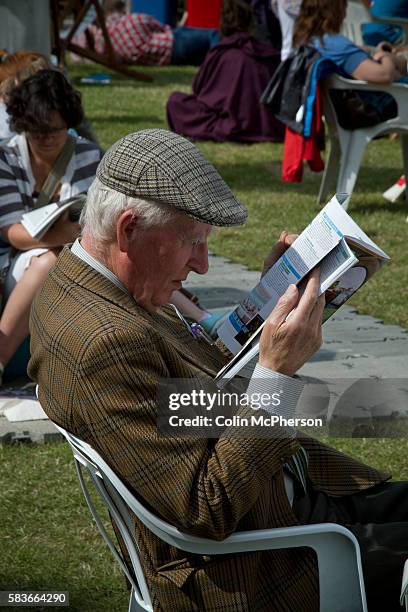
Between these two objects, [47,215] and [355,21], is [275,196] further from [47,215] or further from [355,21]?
[355,21]

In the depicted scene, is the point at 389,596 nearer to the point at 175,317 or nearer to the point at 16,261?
the point at 175,317

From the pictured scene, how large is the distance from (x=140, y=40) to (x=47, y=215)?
46.7 feet

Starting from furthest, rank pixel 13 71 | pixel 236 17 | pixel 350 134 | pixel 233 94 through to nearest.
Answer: pixel 236 17
pixel 233 94
pixel 350 134
pixel 13 71

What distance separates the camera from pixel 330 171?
351 inches

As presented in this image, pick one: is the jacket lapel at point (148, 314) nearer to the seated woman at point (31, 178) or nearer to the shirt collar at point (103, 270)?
the shirt collar at point (103, 270)

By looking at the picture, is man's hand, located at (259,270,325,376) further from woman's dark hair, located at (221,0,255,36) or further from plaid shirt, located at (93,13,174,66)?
plaid shirt, located at (93,13,174,66)

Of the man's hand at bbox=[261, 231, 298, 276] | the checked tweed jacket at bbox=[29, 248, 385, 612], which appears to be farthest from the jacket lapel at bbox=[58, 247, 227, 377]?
the man's hand at bbox=[261, 231, 298, 276]

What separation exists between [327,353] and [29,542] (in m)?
2.10

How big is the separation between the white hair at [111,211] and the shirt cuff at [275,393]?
360 millimetres

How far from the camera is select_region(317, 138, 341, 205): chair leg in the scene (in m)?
8.83

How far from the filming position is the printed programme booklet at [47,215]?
14.8 feet

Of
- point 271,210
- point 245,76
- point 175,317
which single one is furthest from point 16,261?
point 245,76

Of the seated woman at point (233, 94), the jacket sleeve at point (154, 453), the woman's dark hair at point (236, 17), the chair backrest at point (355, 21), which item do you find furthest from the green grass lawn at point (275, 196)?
the jacket sleeve at point (154, 453)

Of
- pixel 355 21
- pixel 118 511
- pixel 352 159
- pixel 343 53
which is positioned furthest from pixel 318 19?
pixel 355 21
